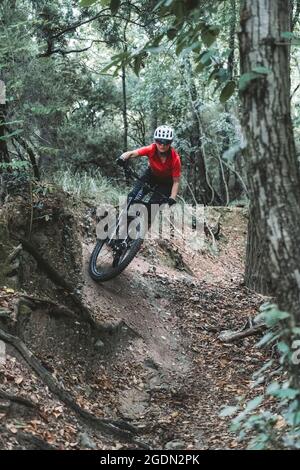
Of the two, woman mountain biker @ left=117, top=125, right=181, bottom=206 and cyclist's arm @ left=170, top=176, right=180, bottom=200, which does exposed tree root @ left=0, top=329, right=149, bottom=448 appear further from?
cyclist's arm @ left=170, top=176, right=180, bottom=200

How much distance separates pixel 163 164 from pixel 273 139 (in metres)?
3.88

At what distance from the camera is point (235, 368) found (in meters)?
6.63

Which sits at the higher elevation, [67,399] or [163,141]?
[163,141]

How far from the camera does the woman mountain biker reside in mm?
7016

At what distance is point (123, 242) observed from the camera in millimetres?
7527

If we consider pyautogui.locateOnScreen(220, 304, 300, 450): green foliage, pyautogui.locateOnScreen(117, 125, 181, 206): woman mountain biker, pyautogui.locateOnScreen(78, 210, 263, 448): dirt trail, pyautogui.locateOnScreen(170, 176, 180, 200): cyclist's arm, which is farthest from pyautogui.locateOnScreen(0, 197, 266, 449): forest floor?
pyautogui.locateOnScreen(170, 176, 180, 200): cyclist's arm

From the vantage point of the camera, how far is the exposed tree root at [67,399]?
491 cm

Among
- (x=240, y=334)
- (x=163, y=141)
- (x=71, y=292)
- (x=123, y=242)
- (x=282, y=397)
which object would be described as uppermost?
(x=163, y=141)

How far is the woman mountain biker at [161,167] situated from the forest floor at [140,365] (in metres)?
1.51

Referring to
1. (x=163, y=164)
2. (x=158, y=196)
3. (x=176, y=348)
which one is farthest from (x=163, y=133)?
(x=176, y=348)

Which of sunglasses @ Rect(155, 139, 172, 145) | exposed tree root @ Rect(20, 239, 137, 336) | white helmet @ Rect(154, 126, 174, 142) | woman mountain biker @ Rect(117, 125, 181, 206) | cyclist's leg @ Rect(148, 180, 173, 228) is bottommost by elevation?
exposed tree root @ Rect(20, 239, 137, 336)

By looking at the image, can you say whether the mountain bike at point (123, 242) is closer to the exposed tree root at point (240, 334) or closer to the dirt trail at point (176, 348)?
the dirt trail at point (176, 348)

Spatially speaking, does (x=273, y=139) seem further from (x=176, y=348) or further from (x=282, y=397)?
(x=176, y=348)

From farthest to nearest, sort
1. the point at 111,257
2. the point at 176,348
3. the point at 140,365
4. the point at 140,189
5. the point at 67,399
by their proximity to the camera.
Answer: the point at 111,257 → the point at 140,189 → the point at 176,348 → the point at 140,365 → the point at 67,399
